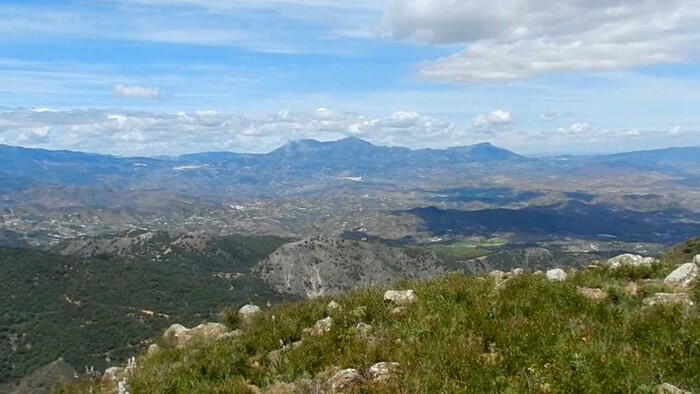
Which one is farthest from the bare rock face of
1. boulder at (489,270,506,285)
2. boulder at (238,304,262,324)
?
boulder at (489,270,506,285)

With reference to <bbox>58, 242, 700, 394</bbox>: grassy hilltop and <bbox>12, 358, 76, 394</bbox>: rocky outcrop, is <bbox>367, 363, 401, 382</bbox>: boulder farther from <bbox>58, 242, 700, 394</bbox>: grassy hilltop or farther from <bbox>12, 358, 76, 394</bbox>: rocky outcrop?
<bbox>12, 358, 76, 394</bbox>: rocky outcrop

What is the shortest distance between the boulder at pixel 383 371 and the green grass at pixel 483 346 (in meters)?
0.18

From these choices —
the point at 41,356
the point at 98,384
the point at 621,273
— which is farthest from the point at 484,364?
the point at 41,356

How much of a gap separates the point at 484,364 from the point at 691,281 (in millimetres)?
5832

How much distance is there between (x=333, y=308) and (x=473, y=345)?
456cm

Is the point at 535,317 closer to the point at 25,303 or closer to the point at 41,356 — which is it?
the point at 41,356

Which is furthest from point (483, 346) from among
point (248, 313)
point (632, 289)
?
point (248, 313)

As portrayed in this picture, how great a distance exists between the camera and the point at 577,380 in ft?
21.9

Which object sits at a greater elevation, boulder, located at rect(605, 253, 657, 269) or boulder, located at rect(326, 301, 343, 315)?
boulder, located at rect(605, 253, 657, 269)

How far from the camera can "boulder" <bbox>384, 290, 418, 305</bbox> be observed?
12.3 meters

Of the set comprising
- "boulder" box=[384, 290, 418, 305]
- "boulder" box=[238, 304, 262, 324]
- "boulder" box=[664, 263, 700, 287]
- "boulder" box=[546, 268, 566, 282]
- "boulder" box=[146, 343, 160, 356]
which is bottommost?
"boulder" box=[146, 343, 160, 356]

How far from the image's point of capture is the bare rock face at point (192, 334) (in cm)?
1310

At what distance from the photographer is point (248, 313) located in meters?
14.0

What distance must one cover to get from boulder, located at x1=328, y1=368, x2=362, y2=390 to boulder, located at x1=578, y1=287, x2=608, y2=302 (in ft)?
16.1
